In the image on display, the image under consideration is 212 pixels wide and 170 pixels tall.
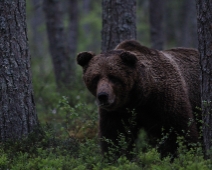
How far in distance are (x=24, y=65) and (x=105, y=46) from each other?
2638 millimetres

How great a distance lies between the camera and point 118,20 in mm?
8164

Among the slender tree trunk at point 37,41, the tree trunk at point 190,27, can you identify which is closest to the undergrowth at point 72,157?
the slender tree trunk at point 37,41

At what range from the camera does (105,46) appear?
27.4ft

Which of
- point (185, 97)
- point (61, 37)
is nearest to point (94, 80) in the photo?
point (185, 97)

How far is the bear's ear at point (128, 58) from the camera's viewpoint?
568 centimetres

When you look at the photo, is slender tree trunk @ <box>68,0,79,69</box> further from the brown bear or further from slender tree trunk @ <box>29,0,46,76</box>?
the brown bear

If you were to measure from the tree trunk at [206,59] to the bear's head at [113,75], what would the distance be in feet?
3.37

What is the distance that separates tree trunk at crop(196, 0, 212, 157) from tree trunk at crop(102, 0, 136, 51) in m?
3.25

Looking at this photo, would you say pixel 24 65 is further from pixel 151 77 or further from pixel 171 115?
pixel 171 115

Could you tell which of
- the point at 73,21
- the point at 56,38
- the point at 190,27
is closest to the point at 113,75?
→ the point at 56,38

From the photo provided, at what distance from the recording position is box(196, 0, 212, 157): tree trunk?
4.92 metres

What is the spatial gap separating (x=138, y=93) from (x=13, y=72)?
1.78 metres

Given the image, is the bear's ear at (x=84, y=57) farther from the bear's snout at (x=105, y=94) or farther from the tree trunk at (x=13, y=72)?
the tree trunk at (x=13, y=72)

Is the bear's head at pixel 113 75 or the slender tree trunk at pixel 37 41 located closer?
the bear's head at pixel 113 75
